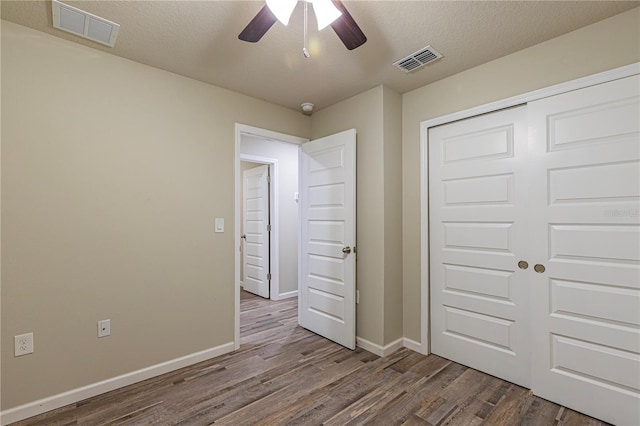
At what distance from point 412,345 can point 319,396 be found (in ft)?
3.80

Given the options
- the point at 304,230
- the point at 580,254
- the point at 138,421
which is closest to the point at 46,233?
the point at 138,421

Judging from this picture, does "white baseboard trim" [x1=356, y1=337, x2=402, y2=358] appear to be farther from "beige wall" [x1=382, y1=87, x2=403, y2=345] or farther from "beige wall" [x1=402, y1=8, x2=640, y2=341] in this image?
"beige wall" [x1=402, y1=8, x2=640, y2=341]

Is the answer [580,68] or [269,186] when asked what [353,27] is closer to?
[580,68]

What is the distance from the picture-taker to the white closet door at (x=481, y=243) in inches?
91.7

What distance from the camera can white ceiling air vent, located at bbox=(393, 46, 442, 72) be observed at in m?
2.30

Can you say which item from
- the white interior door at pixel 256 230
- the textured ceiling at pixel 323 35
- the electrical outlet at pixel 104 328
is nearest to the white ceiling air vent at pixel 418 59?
the textured ceiling at pixel 323 35

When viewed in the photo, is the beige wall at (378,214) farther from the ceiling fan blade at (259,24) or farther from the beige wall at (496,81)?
the ceiling fan blade at (259,24)

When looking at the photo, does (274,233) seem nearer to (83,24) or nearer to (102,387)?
(102,387)

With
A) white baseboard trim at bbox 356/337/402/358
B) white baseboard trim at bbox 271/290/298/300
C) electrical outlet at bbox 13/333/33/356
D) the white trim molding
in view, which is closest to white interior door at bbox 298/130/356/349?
white baseboard trim at bbox 356/337/402/358

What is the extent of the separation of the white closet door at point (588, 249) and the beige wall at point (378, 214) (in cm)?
110

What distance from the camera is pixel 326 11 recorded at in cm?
154

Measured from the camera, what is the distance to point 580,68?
2.04 meters

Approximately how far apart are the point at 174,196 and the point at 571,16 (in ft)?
10.1

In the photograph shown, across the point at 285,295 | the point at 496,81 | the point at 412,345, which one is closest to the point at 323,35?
the point at 496,81
